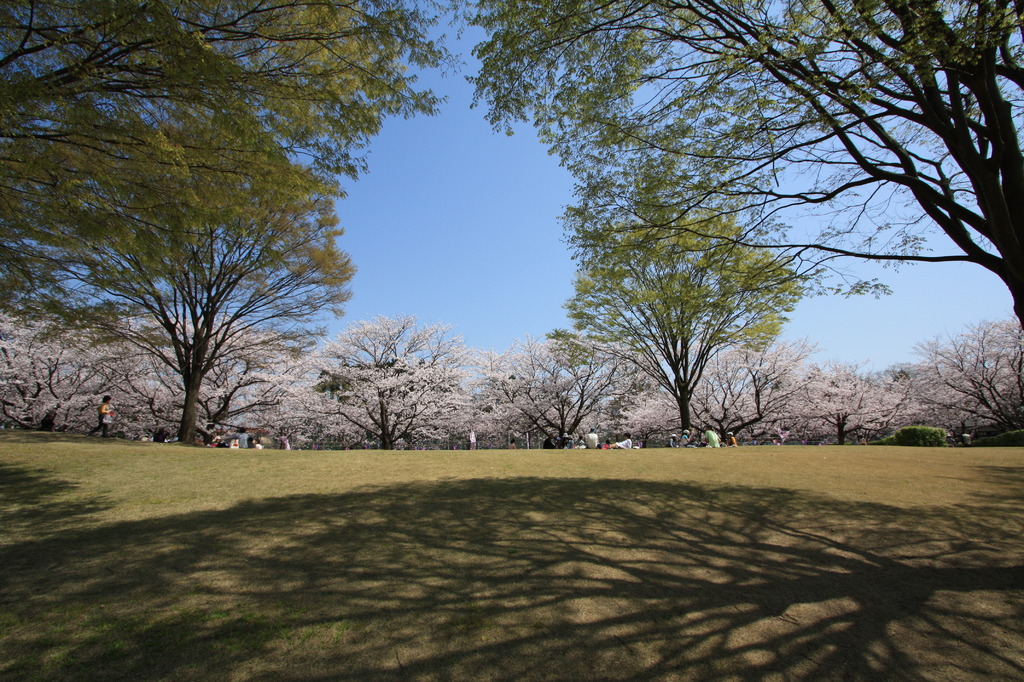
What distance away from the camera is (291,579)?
353 cm

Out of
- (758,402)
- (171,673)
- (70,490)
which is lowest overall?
(171,673)

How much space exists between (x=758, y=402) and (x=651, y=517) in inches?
1080

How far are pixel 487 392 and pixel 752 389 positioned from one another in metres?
18.4

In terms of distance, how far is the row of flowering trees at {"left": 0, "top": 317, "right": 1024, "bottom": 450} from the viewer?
22984 mm

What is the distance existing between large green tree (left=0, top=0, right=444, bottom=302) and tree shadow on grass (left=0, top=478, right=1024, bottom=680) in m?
4.19

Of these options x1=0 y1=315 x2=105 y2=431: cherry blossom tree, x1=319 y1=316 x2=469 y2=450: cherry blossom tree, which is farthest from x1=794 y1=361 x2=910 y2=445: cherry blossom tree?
x1=0 y1=315 x2=105 y2=431: cherry blossom tree

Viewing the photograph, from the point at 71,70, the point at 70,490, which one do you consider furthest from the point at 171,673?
the point at 71,70

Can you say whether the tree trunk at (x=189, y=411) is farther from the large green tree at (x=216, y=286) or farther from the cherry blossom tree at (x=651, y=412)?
the cherry blossom tree at (x=651, y=412)

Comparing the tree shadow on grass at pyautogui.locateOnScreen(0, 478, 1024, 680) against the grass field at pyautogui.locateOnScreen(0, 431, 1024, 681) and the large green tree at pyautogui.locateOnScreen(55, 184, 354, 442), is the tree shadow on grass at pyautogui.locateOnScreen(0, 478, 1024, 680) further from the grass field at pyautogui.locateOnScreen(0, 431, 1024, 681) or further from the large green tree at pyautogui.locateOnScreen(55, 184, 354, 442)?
the large green tree at pyautogui.locateOnScreen(55, 184, 354, 442)

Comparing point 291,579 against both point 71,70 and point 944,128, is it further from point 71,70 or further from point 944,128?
point 944,128

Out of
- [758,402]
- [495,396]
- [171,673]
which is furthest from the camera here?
[495,396]

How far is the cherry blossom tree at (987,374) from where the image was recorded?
1036 inches

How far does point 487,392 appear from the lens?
35094 mm

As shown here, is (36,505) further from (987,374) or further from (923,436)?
(987,374)
